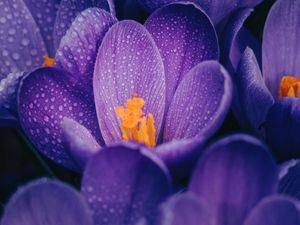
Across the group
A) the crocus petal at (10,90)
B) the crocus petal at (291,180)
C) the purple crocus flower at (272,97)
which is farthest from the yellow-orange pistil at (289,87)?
the crocus petal at (10,90)

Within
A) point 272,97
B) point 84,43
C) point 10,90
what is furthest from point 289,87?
point 10,90

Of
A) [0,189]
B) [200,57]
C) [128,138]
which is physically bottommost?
[0,189]

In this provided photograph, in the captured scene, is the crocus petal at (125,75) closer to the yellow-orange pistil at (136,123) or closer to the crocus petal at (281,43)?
the yellow-orange pistil at (136,123)

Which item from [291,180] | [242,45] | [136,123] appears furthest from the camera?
[242,45]

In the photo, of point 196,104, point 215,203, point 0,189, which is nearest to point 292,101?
point 196,104

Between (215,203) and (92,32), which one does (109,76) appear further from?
(215,203)

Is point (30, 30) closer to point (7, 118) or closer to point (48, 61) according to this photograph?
point (48, 61)

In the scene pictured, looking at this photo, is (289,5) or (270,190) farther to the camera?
(289,5)
